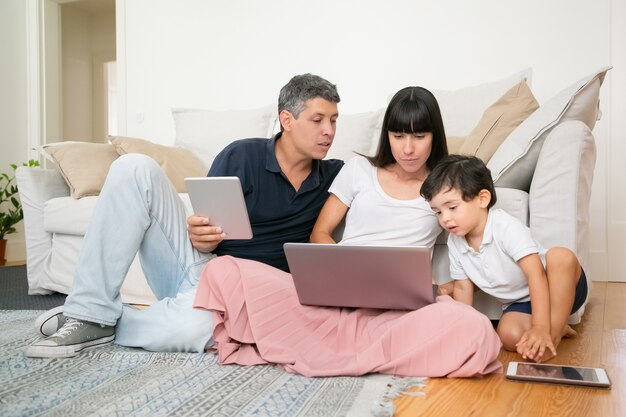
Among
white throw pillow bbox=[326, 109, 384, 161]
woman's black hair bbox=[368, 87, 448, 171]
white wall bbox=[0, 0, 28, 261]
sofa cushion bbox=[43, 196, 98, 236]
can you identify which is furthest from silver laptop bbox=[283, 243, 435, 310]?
white wall bbox=[0, 0, 28, 261]

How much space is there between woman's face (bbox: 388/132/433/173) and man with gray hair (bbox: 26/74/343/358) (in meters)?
0.21

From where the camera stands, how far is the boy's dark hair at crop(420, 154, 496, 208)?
158cm

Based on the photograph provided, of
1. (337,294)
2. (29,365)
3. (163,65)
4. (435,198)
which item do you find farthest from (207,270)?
(163,65)

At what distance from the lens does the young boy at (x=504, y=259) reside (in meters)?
1.53

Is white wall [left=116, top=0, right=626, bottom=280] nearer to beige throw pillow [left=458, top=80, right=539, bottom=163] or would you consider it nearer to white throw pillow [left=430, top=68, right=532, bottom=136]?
white throw pillow [left=430, top=68, right=532, bottom=136]

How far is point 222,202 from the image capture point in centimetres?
149

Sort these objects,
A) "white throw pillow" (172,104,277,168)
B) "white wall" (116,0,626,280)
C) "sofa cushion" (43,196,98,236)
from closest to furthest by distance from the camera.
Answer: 1. "sofa cushion" (43,196,98,236)
2. "white wall" (116,0,626,280)
3. "white throw pillow" (172,104,277,168)

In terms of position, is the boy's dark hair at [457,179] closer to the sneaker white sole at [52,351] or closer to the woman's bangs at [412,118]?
the woman's bangs at [412,118]

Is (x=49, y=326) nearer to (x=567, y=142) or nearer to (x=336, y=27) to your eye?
(x=567, y=142)

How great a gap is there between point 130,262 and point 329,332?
0.57 meters

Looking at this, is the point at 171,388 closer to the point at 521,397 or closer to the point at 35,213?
the point at 521,397

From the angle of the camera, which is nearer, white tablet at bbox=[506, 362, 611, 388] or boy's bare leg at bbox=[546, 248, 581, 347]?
white tablet at bbox=[506, 362, 611, 388]

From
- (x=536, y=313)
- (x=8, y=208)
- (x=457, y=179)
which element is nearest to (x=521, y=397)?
(x=536, y=313)

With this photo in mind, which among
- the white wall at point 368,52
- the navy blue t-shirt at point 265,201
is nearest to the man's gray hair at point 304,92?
the navy blue t-shirt at point 265,201
